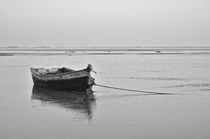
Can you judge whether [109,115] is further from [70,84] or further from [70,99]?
[70,84]

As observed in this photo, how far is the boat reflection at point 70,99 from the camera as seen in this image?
18.9m

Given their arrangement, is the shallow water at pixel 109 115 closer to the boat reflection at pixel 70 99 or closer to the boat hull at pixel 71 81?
the boat reflection at pixel 70 99

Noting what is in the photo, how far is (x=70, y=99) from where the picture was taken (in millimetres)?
22125

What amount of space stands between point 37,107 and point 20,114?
200 cm

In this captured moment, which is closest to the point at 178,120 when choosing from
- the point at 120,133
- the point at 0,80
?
the point at 120,133

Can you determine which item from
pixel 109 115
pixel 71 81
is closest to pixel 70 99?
pixel 71 81

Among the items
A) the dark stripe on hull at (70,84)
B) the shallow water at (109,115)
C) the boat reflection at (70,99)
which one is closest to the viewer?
the shallow water at (109,115)

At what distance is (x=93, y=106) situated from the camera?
64.1ft

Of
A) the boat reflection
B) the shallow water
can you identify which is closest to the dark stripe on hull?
the boat reflection

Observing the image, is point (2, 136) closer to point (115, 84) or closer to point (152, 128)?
point (152, 128)

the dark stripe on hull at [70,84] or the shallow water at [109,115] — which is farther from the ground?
the dark stripe on hull at [70,84]

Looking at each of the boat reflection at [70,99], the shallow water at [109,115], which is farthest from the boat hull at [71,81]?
the shallow water at [109,115]

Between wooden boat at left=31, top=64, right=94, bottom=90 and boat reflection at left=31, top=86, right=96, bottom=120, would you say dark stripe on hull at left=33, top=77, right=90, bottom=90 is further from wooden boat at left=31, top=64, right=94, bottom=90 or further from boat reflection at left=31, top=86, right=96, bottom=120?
boat reflection at left=31, top=86, right=96, bottom=120

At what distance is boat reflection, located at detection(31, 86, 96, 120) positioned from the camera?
18.9m
